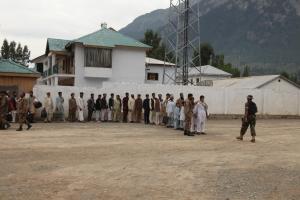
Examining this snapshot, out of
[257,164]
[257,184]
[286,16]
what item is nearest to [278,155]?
[257,164]

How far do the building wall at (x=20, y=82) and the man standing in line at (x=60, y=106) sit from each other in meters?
3.05

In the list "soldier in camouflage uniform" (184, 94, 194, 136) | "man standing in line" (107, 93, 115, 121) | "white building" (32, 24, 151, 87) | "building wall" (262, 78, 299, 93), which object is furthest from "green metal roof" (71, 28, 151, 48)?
"soldier in camouflage uniform" (184, 94, 194, 136)

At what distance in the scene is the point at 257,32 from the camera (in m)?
161

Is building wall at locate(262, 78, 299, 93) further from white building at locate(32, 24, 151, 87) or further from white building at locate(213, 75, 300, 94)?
white building at locate(32, 24, 151, 87)

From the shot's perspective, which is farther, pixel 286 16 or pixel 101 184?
pixel 286 16

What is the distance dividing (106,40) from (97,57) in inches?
63.5

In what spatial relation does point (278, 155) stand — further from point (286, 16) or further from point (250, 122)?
point (286, 16)

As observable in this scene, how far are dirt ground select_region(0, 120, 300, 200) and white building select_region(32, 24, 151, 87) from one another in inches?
952

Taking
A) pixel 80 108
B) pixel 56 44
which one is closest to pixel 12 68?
pixel 80 108

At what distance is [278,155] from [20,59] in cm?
6893

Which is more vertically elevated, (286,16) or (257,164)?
(286,16)

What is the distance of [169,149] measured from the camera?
1571 cm

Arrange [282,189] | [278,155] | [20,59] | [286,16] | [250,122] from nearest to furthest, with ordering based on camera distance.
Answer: [282,189], [278,155], [250,122], [20,59], [286,16]

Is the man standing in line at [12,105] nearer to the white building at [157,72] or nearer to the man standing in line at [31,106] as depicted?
the man standing in line at [31,106]
